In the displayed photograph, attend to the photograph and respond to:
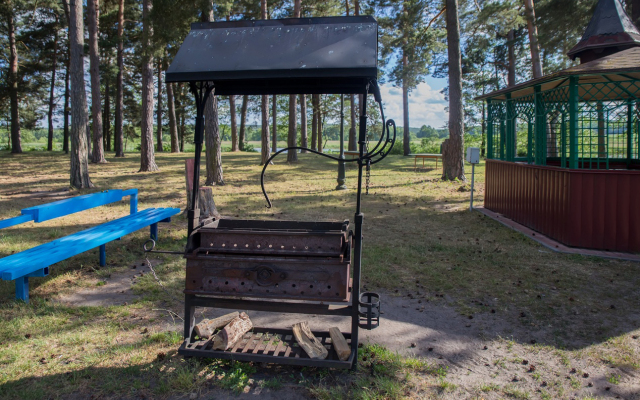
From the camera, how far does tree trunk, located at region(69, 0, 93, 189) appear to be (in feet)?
40.8

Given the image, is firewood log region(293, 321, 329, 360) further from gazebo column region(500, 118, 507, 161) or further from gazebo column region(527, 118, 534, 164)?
gazebo column region(500, 118, 507, 161)

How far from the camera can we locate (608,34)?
29.5ft

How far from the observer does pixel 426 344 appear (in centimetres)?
395

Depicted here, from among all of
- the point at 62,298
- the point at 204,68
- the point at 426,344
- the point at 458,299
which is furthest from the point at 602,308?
the point at 62,298

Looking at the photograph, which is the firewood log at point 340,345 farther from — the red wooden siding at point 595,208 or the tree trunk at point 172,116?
the tree trunk at point 172,116

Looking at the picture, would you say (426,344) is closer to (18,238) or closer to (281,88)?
(281,88)

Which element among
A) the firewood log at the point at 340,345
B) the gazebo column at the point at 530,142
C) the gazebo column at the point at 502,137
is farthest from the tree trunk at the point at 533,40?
the firewood log at the point at 340,345

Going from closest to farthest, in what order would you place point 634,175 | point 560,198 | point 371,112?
point 634,175
point 560,198
point 371,112

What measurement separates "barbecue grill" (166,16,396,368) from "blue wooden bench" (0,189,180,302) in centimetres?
201

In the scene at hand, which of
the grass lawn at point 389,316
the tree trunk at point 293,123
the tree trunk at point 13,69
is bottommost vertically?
the grass lawn at point 389,316

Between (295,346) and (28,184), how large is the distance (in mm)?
13668

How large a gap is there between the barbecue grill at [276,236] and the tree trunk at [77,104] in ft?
35.1

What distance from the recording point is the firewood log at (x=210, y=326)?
11.8ft

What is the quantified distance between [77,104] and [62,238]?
27.5 feet
